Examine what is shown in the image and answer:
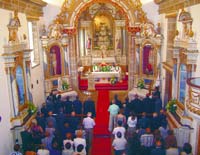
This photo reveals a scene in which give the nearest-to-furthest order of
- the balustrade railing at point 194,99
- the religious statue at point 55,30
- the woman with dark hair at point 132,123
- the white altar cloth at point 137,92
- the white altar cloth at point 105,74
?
1. the balustrade railing at point 194,99
2. the woman with dark hair at point 132,123
3. the religious statue at point 55,30
4. the white altar cloth at point 137,92
5. the white altar cloth at point 105,74

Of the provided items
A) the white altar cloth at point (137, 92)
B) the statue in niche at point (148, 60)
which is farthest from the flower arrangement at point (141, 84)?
the statue in niche at point (148, 60)

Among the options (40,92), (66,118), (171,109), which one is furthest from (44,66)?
(171,109)

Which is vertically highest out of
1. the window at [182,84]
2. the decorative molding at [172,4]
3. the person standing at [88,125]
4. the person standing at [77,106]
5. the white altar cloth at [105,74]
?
the decorative molding at [172,4]

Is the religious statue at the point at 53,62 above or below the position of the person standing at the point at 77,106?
above

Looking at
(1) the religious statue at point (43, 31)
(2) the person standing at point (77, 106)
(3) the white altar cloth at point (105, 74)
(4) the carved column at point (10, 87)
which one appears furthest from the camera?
(3) the white altar cloth at point (105, 74)

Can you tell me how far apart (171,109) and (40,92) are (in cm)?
647

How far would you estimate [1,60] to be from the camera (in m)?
7.87

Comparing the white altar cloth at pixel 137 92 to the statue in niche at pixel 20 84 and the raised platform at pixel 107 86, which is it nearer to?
the raised platform at pixel 107 86

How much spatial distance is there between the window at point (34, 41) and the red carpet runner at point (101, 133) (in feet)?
12.8

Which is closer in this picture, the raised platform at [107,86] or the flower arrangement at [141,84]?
the flower arrangement at [141,84]

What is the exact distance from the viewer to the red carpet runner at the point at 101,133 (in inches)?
365

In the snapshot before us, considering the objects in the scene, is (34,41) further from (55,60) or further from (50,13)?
(50,13)

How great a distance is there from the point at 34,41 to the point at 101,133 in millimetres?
5643

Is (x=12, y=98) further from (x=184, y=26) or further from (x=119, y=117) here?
(x=184, y=26)
